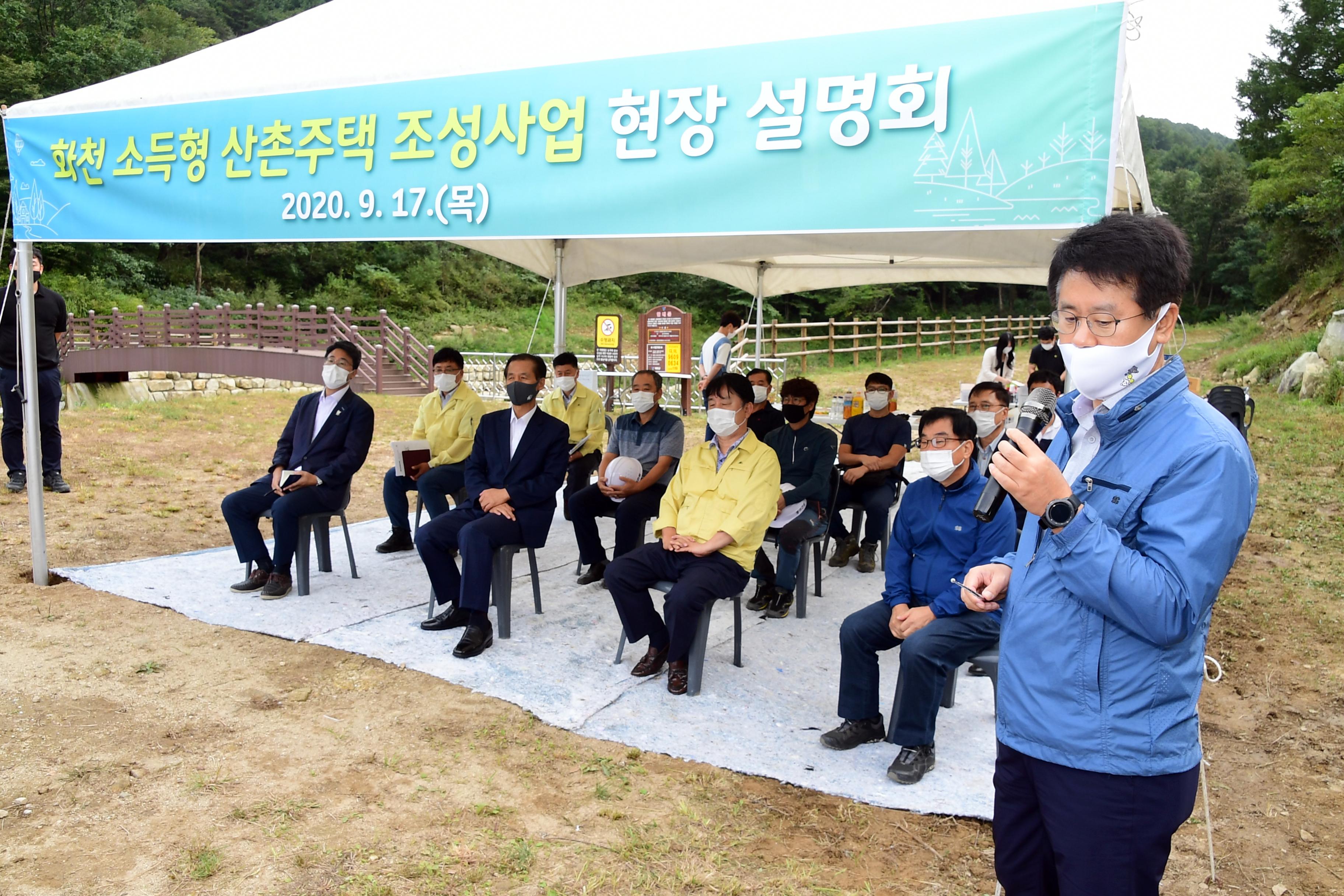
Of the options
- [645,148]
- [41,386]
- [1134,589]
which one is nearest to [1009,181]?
[645,148]

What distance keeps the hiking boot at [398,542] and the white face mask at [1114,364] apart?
16.8 feet

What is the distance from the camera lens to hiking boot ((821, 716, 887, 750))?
11.2 feet

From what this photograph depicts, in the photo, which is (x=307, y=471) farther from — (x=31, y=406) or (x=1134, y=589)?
(x=1134, y=589)

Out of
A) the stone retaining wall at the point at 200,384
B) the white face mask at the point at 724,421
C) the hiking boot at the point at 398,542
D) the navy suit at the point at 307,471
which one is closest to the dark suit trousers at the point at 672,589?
the white face mask at the point at 724,421

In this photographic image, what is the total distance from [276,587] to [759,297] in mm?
5173

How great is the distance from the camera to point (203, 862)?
2.63m

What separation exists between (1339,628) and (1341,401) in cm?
1018

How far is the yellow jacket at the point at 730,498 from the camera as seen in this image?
157 inches

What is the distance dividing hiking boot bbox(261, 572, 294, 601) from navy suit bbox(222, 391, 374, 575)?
0.04 metres

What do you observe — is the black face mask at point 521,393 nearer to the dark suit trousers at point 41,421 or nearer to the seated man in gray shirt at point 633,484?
the seated man in gray shirt at point 633,484

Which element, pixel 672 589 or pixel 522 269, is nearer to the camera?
pixel 672 589

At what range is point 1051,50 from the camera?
2652mm

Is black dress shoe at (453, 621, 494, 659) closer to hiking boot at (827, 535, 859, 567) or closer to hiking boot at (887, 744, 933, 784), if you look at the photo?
hiking boot at (887, 744, 933, 784)

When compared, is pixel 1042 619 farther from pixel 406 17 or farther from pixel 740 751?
pixel 406 17
